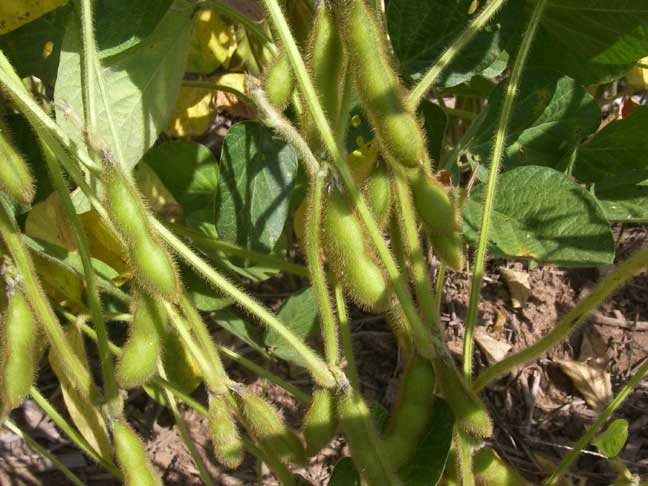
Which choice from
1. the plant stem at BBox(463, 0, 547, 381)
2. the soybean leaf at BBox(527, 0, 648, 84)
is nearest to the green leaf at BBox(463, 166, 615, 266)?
the plant stem at BBox(463, 0, 547, 381)

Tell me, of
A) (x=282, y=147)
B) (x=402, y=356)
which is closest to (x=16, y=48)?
(x=282, y=147)

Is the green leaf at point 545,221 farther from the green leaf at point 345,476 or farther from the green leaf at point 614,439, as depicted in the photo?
the green leaf at point 345,476

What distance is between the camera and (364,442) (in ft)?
3.68

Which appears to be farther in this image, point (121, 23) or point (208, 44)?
point (208, 44)

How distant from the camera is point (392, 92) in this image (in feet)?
3.45

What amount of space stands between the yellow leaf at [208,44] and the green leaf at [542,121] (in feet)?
2.59

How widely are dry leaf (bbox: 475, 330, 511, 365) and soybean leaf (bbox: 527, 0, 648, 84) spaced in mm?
767

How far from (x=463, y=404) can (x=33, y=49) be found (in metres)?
1.19

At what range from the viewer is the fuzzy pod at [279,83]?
1.15m

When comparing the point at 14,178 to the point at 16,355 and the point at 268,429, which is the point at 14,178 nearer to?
the point at 16,355

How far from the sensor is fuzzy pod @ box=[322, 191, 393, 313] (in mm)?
1073

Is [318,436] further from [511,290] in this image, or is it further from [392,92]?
[511,290]

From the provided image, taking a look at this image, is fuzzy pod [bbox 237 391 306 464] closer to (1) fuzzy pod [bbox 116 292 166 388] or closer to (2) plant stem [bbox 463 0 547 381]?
(1) fuzzy pod [bbox 116 292 166 388]

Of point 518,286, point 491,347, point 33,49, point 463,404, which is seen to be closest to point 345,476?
point 463,404
